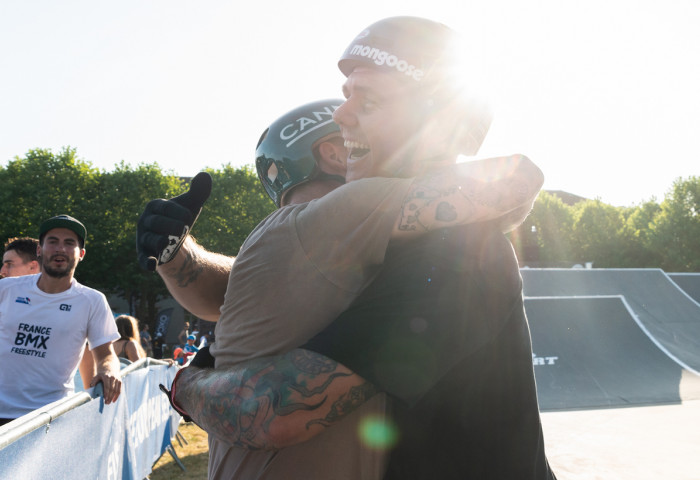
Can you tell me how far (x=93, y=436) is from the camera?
4406 mm

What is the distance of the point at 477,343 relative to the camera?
3.98 ft

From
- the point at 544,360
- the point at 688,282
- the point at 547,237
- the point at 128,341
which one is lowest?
the point at 547,237

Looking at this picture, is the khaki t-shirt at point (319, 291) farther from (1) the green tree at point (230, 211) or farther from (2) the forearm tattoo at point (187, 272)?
(1) the green tree at point (230, 211)

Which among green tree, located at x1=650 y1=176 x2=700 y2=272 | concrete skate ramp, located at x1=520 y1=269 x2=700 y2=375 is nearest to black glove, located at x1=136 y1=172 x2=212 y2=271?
concrete skate ramp, located at x1=520 y1=269 x2=700 y2=375

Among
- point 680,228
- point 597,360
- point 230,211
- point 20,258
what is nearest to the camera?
point 20,258

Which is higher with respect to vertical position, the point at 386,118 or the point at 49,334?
the point at 386,118

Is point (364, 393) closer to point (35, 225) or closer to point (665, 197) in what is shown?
point (35, 225)

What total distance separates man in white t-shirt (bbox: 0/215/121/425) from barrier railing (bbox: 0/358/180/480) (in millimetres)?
468

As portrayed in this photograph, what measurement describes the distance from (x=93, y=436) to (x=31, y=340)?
3.94 feet

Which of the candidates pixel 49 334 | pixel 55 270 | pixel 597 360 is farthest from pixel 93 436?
pixel 597 360

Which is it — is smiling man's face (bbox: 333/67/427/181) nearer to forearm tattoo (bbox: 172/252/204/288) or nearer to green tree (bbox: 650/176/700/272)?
forearm tattoo (bbox: 172/252/204/288)

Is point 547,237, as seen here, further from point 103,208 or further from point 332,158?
point 332,158

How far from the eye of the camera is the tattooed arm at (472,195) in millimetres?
1339

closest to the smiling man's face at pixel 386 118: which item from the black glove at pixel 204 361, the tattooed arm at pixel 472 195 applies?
the tattooed arm at pixel 472 195
